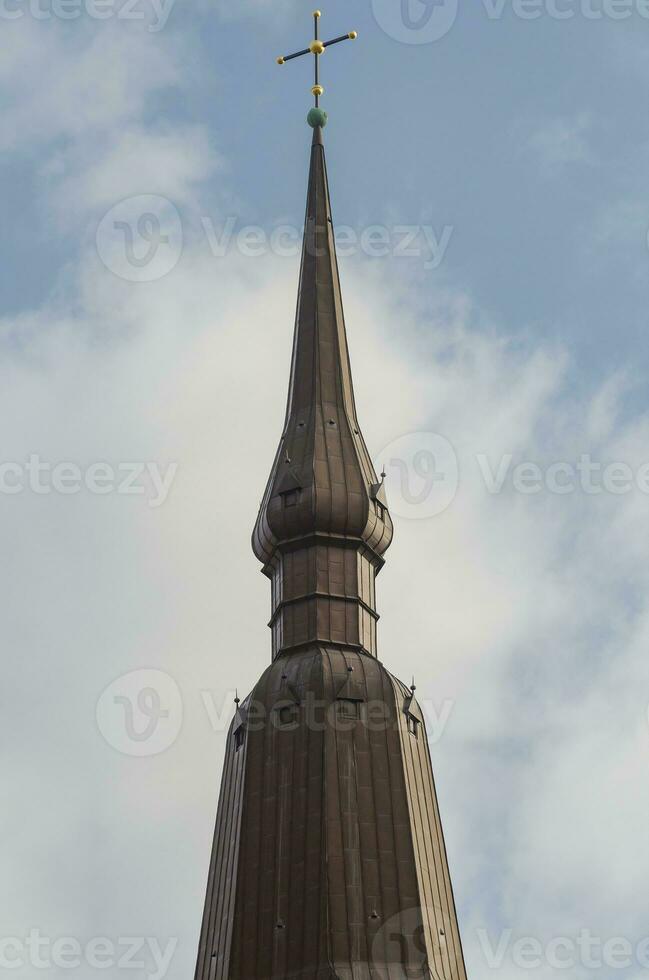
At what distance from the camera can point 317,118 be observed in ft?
180

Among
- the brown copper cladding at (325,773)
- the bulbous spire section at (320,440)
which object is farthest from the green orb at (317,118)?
the brown copper cladding at (325,773)

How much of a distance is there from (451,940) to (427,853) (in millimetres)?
1901

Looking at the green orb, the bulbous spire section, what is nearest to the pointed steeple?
the bulbous spire section

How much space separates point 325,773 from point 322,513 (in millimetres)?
6606

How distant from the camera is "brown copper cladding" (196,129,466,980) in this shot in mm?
42312

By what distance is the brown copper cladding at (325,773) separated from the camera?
42312mm

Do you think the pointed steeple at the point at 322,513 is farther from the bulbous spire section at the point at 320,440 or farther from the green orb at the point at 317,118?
the green orb at the point at 317,118

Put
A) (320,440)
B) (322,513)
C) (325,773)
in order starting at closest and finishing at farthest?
1. (325,773)
2. (322,513)
3. (320,440)

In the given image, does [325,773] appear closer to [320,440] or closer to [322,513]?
[322,513]

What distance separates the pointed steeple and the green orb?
5.94 m

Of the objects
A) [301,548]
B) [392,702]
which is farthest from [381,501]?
[392,702]

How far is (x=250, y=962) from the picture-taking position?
42344 millimetres

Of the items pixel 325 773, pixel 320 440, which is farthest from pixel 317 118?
pixel 325 773

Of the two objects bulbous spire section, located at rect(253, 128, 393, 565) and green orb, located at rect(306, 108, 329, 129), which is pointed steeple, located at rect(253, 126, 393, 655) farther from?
green orb, located at rect(306, 108, 329, 129)
